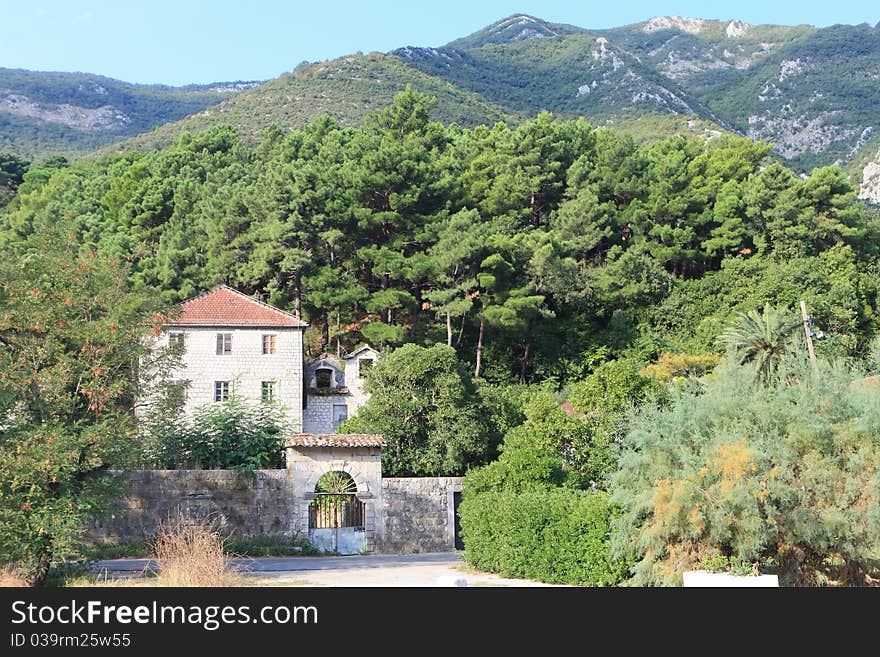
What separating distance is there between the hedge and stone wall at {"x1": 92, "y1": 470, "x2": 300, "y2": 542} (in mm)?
7115

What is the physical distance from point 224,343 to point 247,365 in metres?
1.43

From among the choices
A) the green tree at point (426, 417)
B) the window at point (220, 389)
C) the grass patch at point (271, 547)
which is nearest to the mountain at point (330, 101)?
the window at point (220, 389)

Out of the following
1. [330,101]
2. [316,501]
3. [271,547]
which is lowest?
[271,547]

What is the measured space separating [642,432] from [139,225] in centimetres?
4797

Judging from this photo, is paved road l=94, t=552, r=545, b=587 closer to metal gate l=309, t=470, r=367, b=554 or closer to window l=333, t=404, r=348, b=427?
metal gate l=309, t=470, r=367, b=554

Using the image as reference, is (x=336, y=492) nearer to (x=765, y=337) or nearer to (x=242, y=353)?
(x=242, y=353)

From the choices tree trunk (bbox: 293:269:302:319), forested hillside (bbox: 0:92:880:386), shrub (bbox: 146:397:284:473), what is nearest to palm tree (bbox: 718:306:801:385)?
forested hillside (bbox: 0:92:880:386)

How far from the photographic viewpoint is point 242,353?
43469 millimetres

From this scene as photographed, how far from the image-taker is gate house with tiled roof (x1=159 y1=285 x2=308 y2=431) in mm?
43031

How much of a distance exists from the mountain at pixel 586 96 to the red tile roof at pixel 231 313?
198 feet

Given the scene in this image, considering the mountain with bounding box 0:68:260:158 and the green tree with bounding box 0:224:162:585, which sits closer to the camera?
the green tree with bounding box 0:224:162:585

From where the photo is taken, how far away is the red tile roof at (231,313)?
142ft

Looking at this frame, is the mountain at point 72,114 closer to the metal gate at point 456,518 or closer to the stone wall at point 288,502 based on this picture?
the stone wall at point 288,502

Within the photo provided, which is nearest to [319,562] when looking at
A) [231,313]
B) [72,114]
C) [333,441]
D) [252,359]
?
[333,441]
